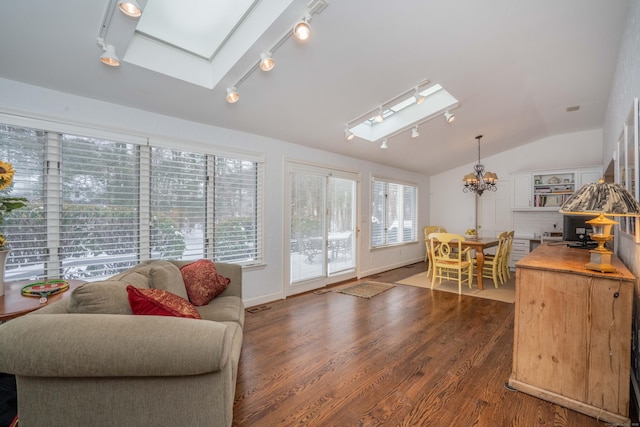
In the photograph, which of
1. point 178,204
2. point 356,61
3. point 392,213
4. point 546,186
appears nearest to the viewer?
point 356,61

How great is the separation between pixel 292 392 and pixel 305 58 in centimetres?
267

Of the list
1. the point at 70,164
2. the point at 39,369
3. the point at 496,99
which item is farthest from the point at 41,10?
the point at 496,99

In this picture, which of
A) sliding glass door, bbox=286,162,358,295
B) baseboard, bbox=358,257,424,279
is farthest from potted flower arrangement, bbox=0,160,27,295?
baseboard, bbox=358,257,424,279

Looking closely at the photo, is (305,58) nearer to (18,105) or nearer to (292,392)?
(18,105)

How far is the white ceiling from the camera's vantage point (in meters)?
2.08

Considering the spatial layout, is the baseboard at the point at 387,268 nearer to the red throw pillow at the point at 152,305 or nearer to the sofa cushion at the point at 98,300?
the red throw pillow at the point at 152,305

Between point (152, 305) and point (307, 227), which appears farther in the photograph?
point (307, 227)

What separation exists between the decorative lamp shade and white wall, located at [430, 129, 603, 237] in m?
5.48

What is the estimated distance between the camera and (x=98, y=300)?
1.50 meters

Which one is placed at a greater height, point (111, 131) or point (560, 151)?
point (560, 151)

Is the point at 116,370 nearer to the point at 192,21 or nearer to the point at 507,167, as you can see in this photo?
the point at 192,21

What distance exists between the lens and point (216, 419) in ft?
4.43

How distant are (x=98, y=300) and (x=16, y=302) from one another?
0.81m

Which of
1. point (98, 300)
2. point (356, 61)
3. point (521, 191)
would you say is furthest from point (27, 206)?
point (521, 191)
